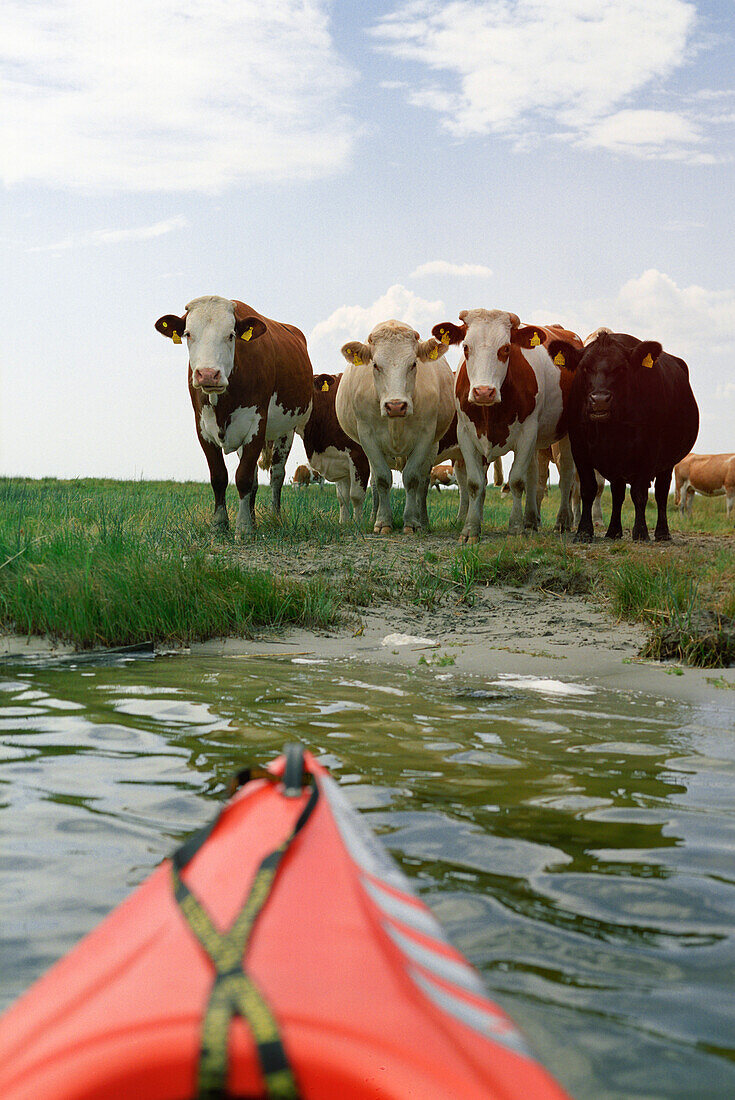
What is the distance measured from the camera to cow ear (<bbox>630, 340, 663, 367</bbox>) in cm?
1065

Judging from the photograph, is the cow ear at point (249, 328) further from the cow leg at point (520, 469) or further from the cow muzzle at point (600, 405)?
the cow muzzle at point (600, 405)

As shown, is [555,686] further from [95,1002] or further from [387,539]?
[387,539]

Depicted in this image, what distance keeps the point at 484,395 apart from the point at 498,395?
0.66ft

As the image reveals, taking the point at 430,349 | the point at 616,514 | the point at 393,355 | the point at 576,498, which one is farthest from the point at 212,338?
the point at 576,498

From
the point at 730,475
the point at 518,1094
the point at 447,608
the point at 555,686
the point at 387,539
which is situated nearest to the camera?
the point at 518,1094

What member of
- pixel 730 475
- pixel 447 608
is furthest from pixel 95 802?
pixel 730 475

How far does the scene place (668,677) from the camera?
18.6 ft

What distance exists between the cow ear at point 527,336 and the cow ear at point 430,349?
935 millimetres

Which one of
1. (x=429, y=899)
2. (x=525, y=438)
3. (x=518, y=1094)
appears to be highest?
(x=525, y=438)

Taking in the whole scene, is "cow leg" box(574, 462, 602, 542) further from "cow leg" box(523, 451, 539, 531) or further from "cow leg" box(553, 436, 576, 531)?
"cow leg" box(553, 436, 576, 531)

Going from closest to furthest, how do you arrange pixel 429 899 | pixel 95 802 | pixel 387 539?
pixel 429 899
pixel 95 802
pixel 387 539

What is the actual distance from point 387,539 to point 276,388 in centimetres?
272

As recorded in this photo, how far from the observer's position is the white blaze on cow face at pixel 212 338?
10.5 m

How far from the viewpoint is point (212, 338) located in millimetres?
10695
